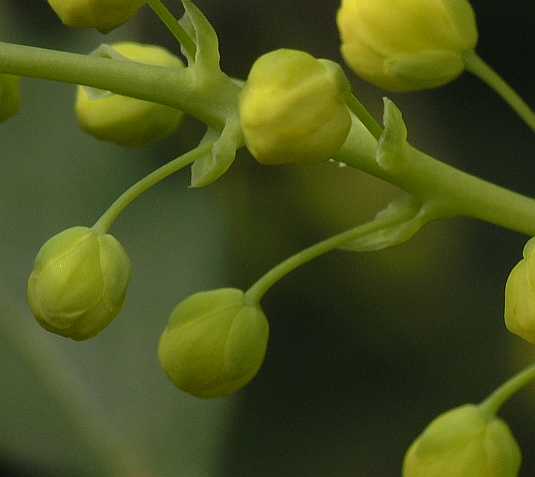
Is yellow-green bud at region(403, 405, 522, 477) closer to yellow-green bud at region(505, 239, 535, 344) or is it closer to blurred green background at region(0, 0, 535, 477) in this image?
yellow-green bud at region(505, 239, 535, 344)

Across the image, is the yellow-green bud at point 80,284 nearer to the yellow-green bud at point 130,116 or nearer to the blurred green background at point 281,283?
the yellow-green bud at point 130,116

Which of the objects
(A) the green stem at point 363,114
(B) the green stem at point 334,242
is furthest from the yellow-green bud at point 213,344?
(A) the green stem at point 363,114

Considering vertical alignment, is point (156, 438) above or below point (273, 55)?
below

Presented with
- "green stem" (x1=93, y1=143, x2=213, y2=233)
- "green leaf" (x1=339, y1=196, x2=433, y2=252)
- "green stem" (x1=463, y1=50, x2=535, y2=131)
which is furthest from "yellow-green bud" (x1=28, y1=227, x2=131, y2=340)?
"green stem" (x1=463, y1=50, x2=535, y2=131)

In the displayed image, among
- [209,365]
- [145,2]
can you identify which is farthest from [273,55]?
[209,365]

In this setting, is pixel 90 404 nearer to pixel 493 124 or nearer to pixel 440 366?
pixel 440 366

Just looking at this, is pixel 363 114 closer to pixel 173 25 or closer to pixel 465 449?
pixel 173 25
